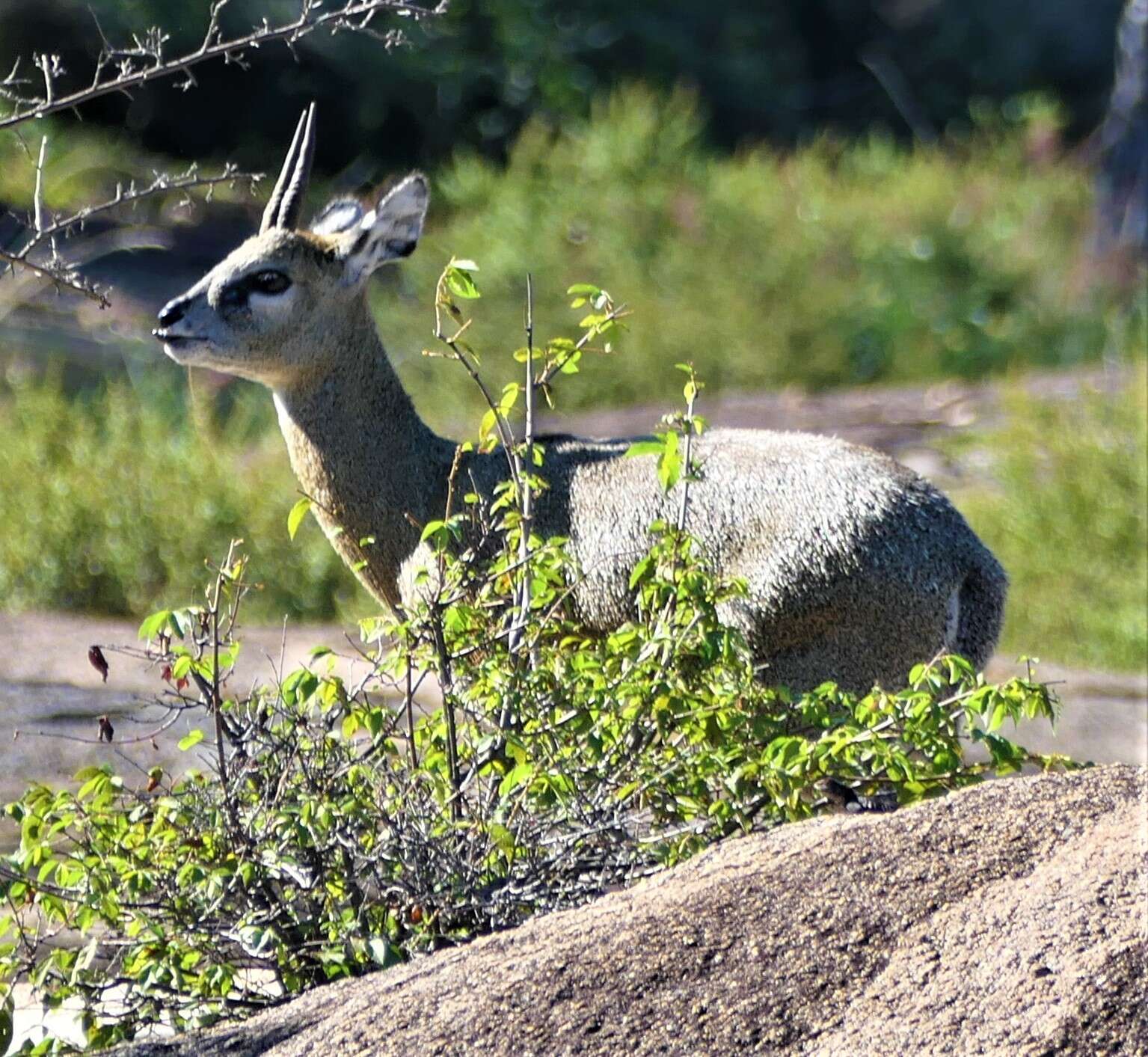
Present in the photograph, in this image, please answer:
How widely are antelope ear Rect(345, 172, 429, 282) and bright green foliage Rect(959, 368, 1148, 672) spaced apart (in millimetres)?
6193

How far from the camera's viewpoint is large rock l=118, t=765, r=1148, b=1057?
394 cm

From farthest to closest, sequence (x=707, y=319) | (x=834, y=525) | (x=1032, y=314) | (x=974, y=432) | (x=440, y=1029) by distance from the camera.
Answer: (x=1032, y=314) → (x=707, y=319) → (x=974, y=432) → (x=834, y=525) → (x=440, y=1029)

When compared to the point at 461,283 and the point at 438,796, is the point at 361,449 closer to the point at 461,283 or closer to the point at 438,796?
the point at 461,283

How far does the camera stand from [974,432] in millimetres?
14148

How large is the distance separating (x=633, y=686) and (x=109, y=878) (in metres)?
1.32

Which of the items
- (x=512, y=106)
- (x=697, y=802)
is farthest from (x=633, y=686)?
(x=512, y=106)

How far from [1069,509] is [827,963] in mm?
8960

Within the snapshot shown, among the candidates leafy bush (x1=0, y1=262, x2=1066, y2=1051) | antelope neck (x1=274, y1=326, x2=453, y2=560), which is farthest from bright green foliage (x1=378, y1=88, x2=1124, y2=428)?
leafy bush (x1=0, y1=262, x2=1066, y2=1051)

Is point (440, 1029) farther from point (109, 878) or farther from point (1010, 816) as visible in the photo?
Answer: point (1010, 816)

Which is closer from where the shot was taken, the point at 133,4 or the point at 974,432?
the point at 974,432

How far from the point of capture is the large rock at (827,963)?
394 centimetres

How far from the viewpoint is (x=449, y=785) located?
4.95 m

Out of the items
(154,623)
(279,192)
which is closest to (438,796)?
(154,623)

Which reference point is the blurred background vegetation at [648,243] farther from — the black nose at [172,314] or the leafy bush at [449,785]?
the leafy bush at [449,785]
